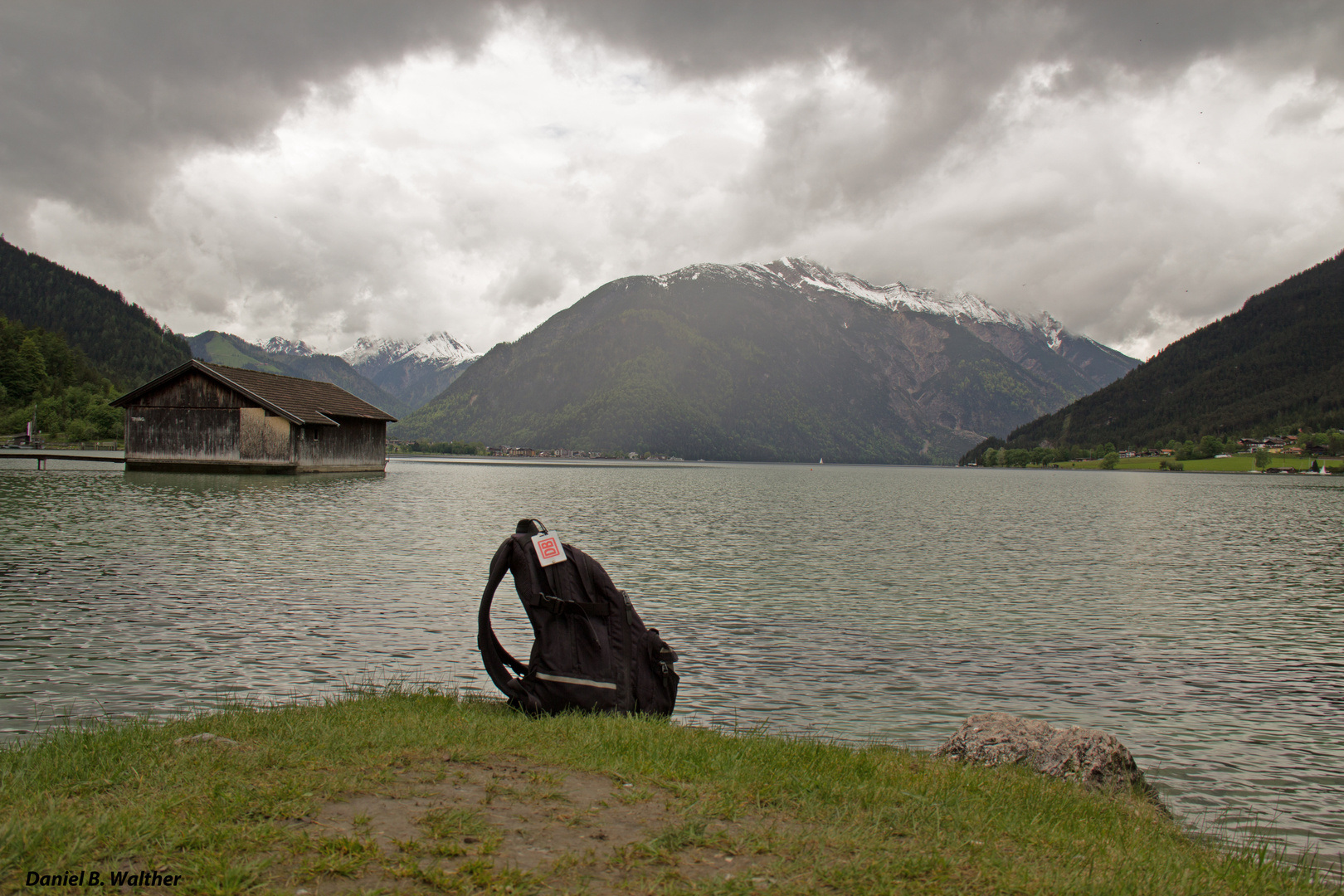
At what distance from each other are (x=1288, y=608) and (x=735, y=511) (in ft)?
101

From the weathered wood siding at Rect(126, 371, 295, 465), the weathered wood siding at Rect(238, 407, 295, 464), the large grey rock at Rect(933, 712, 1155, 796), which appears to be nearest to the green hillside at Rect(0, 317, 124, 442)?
the weathered wood siding at Rect(126, 371, 295, 465)

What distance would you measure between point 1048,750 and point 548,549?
5.57 metres

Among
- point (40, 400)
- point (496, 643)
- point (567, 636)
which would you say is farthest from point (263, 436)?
point (40, 400)

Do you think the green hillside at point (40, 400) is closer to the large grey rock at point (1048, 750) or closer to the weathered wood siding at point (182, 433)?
the weathered wood siding at point (182, 433)

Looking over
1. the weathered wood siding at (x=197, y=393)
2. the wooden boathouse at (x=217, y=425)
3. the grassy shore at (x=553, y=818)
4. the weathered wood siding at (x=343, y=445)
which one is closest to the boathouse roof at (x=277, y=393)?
the wooden boathouse at (x=217, y=425)

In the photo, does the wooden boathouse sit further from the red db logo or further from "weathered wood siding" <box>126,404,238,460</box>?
the red db logo

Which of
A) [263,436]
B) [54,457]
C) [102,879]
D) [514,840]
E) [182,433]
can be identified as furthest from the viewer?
[182,433]

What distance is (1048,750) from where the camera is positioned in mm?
8156

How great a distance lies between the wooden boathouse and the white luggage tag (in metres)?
57.8

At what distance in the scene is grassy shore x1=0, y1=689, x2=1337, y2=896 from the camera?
4555mm

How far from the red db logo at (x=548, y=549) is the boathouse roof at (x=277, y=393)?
5670 centimetres

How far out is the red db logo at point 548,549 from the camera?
8.49m

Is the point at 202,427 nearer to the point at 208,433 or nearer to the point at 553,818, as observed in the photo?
the point at 208,433

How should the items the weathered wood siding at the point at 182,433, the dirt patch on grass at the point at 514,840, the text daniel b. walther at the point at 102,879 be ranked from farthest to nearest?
the weathered wood siding at the point at 182,433 → the dirt patch on grass at the point at 514,840 → the text daniel b. walther at the point at 102,879
